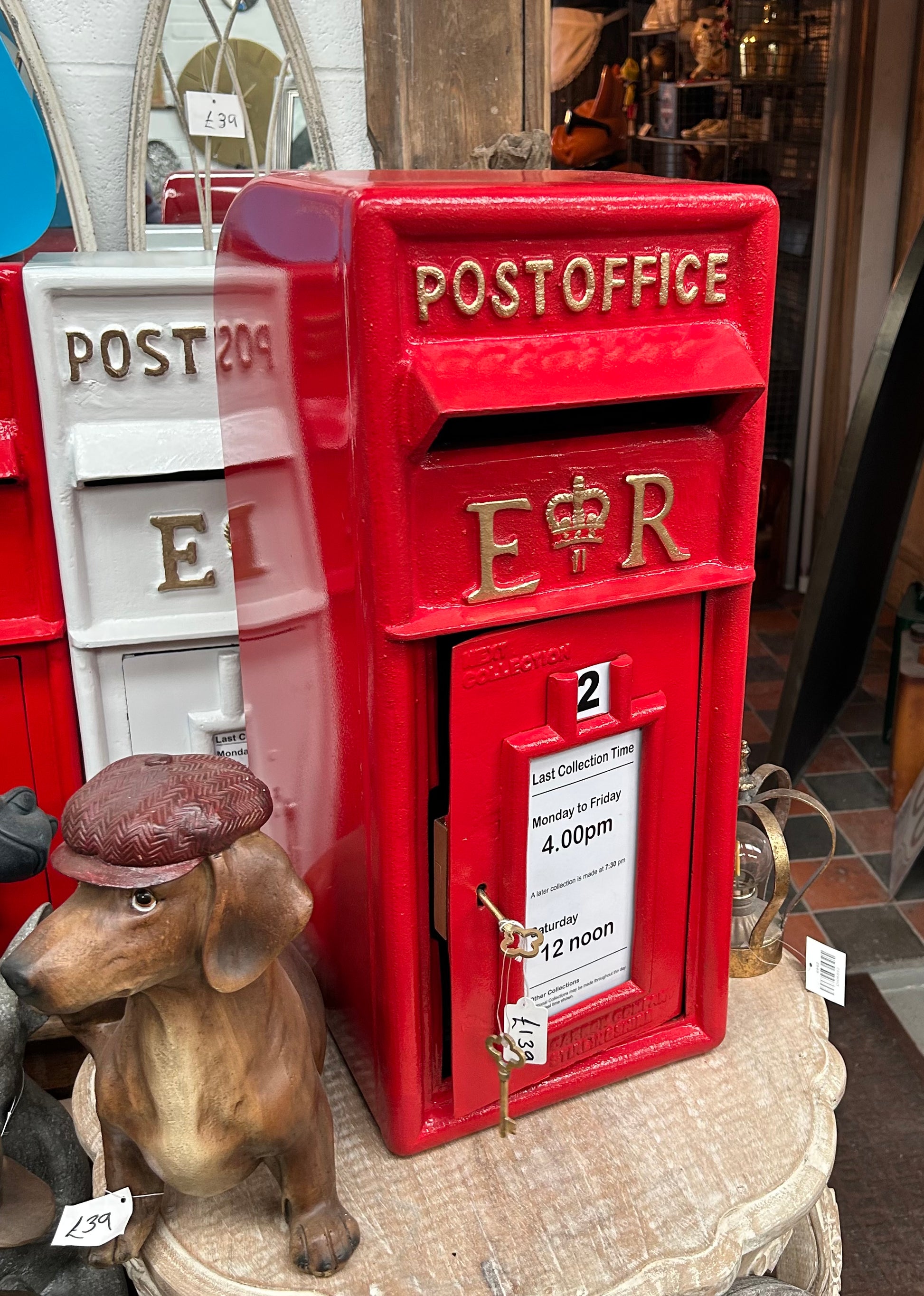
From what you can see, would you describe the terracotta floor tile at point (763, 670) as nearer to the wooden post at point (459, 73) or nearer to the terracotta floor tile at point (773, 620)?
the terracotta floor tile at point (773, 620)

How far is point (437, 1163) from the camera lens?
115 centimetres

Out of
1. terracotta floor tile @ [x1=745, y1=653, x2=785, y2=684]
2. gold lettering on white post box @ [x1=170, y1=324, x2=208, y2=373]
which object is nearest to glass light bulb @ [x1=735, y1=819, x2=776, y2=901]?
gold lettering on white post box @ [x1=170, y1=324, x2=208, y2=373]

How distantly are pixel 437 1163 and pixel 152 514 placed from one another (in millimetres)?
854

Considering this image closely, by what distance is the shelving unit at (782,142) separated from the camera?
4133mm

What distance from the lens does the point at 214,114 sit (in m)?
1.75

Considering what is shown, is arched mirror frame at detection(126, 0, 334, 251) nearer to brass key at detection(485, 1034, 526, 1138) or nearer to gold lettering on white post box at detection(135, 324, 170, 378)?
gold lettering on white post box at detection(135, 324, 170, 378)


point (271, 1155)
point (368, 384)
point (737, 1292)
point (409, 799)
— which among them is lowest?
point (737, 1292)

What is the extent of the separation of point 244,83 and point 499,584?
120 cm

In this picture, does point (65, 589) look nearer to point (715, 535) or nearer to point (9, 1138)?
point (9, 1138)

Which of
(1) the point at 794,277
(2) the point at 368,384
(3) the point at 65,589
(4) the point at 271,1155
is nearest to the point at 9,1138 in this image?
(4) the point at 271,1155

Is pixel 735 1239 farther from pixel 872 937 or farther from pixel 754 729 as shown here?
pixel 754 729

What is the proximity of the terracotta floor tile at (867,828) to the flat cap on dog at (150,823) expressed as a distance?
2430mm

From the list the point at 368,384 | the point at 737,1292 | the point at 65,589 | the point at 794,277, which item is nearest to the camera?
the point at 368,384

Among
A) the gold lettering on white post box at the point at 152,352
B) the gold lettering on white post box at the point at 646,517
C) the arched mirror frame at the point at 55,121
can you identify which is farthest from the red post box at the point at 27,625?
the gold lettering on white post box at the point at 646,517
